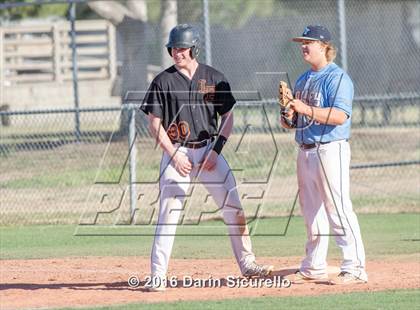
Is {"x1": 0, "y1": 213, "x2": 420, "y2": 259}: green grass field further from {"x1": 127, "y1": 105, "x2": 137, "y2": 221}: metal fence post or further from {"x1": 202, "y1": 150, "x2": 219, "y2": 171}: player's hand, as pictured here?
{"x1": 202, "y1": 150, "x2": 219, "y2": 171}: player's hand

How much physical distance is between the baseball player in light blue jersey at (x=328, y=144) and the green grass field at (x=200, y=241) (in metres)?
2.42

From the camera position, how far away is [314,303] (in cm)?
782

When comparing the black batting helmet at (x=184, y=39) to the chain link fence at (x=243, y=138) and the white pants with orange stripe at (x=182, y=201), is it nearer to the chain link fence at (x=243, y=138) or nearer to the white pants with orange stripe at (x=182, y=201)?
the white pants with orange stripe at (x=182, y=201)

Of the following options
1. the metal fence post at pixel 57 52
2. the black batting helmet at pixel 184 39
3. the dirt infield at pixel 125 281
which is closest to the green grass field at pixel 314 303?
the dirt infield at pixel 125 281

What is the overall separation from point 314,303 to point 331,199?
1.14 meters

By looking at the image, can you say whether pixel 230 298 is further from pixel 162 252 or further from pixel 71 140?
pixel 71 140

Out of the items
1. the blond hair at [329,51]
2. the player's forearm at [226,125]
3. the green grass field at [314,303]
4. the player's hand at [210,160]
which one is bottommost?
the green grass field at [314,303]

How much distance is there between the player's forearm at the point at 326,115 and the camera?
8.26 metres

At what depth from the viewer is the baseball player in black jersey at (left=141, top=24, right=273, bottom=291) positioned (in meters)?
8.52

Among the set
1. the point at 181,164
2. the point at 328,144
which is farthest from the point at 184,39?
the point at 328,144

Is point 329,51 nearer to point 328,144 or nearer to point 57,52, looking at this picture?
point 328,144

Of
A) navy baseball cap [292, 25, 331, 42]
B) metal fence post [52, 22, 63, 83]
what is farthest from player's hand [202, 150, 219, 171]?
metal fence post [52, 22, 63, 83]

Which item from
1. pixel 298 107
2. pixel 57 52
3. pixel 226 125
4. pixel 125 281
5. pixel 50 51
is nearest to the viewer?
pixel 298 107

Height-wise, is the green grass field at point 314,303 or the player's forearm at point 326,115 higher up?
the player's forearm at point 326,115
